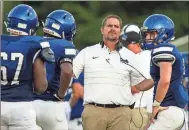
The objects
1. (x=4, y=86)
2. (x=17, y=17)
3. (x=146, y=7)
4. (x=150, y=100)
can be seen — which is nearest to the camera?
(x=4, y=86)

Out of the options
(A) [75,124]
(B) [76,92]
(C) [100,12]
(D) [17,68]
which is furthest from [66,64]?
(C) [100,12]

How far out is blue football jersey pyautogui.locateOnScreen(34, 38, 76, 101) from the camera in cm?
1011

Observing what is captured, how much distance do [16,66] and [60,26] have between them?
1634 mm

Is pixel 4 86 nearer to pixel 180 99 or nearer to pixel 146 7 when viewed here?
pixel 180 99

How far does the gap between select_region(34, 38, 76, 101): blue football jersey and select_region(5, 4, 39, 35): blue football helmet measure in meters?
0.25

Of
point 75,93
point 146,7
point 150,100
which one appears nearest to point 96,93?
point 150,100

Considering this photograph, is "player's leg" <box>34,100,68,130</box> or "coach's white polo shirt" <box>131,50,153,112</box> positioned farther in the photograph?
"coach's white polo shirt" <box>131,50,153,112</box>

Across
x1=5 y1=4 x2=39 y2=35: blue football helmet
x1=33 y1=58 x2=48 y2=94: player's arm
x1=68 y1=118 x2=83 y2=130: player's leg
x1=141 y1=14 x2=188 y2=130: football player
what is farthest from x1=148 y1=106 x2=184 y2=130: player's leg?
x1=68 y1=118 x2=83 y2=130: player's leg

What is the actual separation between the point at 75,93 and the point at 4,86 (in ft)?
11.2

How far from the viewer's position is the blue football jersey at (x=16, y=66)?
9.24 m

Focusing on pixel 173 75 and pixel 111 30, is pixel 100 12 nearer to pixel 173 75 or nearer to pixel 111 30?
pixel 111 30

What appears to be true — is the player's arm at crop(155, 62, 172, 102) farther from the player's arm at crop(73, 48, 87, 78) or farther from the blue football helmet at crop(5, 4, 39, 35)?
the blue football helmet at crop(5, 4, 39, 35)

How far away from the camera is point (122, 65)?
977 cm

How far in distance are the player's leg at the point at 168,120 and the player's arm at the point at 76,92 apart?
3.02m
